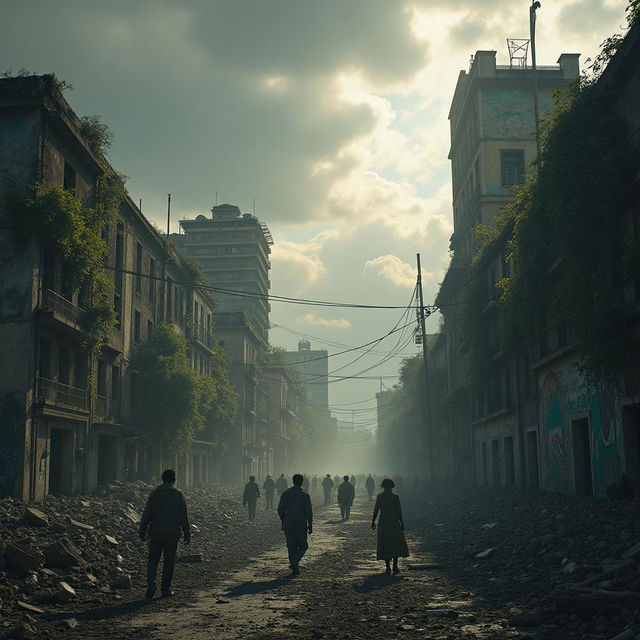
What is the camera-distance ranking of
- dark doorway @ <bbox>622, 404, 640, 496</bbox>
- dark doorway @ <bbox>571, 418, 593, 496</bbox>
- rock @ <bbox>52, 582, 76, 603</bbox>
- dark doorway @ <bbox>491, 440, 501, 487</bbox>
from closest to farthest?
rock @ <bbox>52, 582, 76, 603</bbox> < dark doorway @ <bbox>622, 404, 640, 496</bbox> < dark doorway @ <bbox>571, 418, 593, 496</bbox> < dark doorway @ <bbox>491, 440, 501, 487</bbox>

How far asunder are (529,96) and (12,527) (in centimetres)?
3911

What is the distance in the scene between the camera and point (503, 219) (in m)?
29.5

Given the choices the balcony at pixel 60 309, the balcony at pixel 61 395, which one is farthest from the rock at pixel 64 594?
the balcony at pixel 60 309

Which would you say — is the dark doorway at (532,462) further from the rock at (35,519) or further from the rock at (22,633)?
the rock at (22,633)

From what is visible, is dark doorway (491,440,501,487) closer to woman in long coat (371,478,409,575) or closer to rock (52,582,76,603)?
woman in long coat (371,478,409,575)

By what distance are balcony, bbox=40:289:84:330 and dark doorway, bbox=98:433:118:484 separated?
7.63 m

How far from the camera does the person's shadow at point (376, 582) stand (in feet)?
37.0

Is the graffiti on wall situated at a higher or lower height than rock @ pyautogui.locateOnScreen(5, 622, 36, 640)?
higher

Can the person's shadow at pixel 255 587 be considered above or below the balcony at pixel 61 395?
below

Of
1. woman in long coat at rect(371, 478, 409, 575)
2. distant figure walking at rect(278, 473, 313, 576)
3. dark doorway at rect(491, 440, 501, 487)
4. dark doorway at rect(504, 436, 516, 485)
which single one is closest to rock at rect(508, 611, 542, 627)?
woman in long coat at rect(371, 478, 409, 575)

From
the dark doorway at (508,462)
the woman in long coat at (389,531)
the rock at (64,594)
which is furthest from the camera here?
the dark doorway at (508,462)

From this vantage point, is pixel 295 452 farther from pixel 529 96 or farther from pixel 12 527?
pixel 12 527

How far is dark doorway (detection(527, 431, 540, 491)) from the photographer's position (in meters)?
28.1

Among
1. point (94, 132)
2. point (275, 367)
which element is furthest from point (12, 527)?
point (275, 367)
